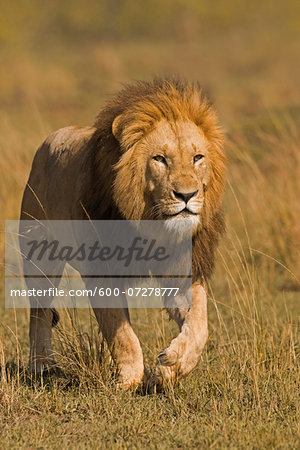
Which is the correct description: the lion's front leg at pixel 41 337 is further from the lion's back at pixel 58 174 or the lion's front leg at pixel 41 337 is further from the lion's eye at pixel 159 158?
the lion's eye at pixel 159 158

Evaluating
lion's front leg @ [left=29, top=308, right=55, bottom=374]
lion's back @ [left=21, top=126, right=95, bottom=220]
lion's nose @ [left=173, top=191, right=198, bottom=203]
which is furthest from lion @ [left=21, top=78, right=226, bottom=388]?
lion's front leg @ [left=29, top=308, right=55, bottom=374]

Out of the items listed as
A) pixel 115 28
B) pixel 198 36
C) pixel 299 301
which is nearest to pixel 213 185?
pixel 299 301

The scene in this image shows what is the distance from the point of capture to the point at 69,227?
4398 millimetres

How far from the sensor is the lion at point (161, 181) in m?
3.71

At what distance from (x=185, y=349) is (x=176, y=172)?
81 cm

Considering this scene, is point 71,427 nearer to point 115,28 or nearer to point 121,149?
point 121,149

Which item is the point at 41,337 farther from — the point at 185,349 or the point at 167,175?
the point at 167,175

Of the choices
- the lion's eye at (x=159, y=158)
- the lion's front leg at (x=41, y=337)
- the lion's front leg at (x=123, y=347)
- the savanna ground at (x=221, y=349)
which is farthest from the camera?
the lion's front leg at (x=41, y=337)

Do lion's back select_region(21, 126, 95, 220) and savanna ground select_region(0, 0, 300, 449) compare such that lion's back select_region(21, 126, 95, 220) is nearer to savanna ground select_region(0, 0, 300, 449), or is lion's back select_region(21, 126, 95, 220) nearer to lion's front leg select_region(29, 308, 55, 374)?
savanna ground select_region(0, 0, 300, 449)

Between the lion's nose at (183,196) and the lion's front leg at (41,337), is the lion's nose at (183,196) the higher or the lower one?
the higher one

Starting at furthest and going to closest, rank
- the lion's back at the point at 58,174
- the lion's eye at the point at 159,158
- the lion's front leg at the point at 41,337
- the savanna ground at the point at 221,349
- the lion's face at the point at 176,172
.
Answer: the lion's front leg at the point at 41,337
the lion's back at the point at 58,174
the lion's eye at the point at 159,158
the lion's face at the point at 176,172
the savanna ground at the point at 221,349

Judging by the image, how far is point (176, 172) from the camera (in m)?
3.69

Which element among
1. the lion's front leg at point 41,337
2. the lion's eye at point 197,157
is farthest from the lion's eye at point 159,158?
the lion's front leg at point 41,337

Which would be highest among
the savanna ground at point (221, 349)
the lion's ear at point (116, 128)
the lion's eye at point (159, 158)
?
the lion's ear at point (116, 128)
